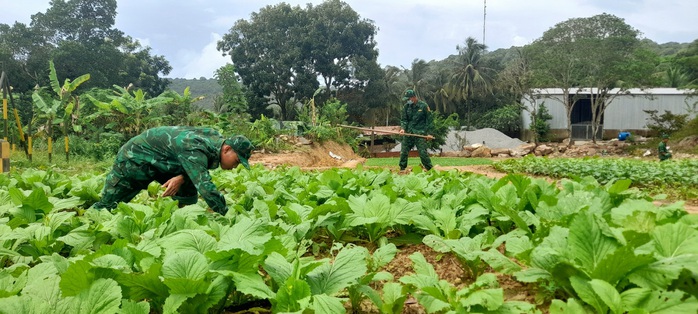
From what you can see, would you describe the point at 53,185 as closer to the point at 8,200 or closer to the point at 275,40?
the point at 8,200

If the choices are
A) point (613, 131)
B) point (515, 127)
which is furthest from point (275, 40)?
point (613, 131)

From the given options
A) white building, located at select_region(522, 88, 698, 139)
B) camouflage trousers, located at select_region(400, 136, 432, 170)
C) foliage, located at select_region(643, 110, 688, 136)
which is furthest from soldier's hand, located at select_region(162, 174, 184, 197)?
white building, located at select_region(522, 88, 698, 139)

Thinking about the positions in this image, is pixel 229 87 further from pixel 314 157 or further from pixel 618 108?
pixel 618 108

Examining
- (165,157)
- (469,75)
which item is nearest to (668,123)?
(469,75)

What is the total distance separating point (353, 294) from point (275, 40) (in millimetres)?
37159

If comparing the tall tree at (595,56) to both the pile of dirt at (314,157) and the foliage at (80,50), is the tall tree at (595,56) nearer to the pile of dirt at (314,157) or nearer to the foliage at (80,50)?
the pile of dirt at (314,157)

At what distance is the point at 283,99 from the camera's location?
38.0 m

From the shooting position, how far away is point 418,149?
40.7 feet

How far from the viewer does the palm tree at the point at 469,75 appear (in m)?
44.7

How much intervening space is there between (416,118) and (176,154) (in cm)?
936

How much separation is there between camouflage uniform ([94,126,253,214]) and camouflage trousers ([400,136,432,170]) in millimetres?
8151

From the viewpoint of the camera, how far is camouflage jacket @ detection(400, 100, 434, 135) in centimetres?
1299

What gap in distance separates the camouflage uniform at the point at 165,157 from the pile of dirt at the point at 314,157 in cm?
1010

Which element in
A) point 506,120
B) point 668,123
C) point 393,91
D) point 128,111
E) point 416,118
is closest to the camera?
point 416,118
